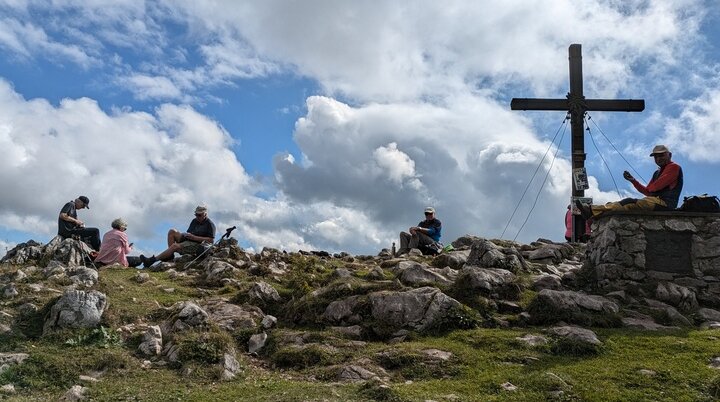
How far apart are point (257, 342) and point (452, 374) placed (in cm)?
373

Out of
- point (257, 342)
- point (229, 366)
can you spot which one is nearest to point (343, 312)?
point (257, 342)

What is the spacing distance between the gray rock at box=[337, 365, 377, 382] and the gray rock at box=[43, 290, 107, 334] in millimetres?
4749

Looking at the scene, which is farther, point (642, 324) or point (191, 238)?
point (191, 238)

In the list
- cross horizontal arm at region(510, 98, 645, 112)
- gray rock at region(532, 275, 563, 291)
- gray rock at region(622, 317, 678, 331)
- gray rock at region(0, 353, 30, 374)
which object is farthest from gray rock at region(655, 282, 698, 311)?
gray rock at region(0, 353, 30, 374)

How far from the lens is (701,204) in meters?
15.0

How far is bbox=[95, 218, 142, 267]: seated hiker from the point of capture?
18453 mm

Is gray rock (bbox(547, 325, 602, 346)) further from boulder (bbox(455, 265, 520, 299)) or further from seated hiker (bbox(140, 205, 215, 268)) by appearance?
seated hiker (bbox(140, 205, 215, 268))

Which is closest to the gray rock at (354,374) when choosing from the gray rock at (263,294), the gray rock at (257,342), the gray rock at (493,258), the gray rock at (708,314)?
the gray rock at (257,342)

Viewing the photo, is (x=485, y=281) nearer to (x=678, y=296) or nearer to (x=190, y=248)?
(x=678, y=296)

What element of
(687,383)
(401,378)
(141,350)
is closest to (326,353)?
(401,378)

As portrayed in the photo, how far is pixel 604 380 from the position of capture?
893 centimetres

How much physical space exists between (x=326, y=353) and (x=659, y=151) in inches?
382

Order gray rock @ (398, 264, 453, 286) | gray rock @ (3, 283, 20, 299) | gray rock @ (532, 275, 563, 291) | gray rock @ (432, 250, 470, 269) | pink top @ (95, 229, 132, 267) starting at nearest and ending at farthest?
gray rock @ (3, 283, 20, 299), gray rock @ (398, 264, 453, 286), gray rock @ (532, 275, 563, 291), gray rock @ (432, 250, 470, 269), pink top @ (95, 229, 132, 267)

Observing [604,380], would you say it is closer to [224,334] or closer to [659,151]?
[224,334]
